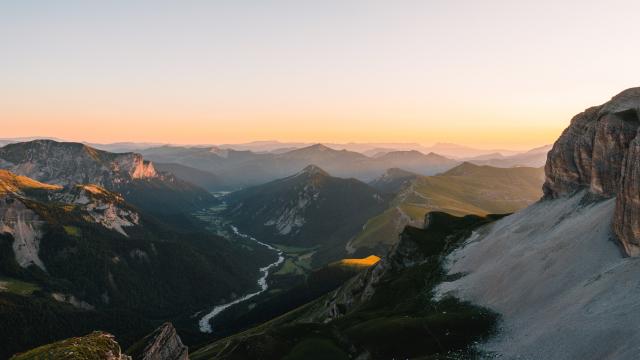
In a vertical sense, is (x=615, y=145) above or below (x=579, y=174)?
above

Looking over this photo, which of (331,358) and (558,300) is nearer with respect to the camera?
(558,300)

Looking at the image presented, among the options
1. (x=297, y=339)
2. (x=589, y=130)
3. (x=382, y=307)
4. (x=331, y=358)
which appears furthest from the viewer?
(x=382, y=307)

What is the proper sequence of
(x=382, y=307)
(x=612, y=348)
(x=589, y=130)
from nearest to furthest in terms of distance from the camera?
(x=612, y=348) < (x=589, y=130) < (x=382, y=307)

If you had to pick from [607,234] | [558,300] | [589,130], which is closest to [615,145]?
[589,130]

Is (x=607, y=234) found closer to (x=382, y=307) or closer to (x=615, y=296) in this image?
(x=615, y=296)

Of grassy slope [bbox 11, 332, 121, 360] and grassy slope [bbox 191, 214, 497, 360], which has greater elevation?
grassy slope [bbox 11, 332, 121, 360]

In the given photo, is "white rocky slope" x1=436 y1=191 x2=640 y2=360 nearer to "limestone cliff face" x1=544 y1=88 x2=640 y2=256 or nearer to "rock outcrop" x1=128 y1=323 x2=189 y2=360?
"limestone cliff face" x1=544 y1=88 x2=640 y2=256

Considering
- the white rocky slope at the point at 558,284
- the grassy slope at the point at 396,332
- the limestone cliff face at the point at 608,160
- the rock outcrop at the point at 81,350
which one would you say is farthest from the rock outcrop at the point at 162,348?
the limestone cliff face at the point at 608,160

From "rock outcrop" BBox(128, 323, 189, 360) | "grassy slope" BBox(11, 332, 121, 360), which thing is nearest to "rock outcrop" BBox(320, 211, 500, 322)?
"rock outcrop" BBox(128, 323, 189, 360)
